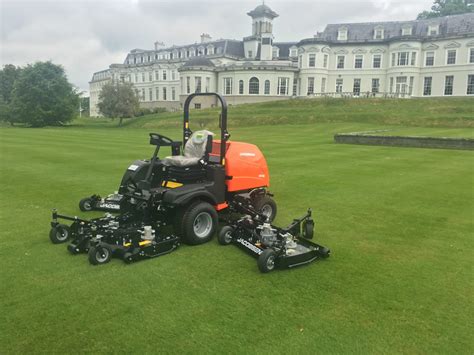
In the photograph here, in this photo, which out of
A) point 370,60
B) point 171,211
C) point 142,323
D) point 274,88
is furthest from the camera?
point 274,88

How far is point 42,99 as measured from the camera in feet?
222

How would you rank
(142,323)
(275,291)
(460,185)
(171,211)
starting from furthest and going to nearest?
(460,185) → (171,211) → (275,291) → (142,323)

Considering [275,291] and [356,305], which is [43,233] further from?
[356,305]

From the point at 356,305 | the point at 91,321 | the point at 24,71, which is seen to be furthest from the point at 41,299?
the point at 24,71

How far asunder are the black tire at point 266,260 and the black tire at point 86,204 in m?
4.63

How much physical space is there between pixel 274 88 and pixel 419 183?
63093 mm

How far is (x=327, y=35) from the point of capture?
70.4 meters

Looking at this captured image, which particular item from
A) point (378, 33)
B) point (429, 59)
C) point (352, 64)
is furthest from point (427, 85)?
point (352, 64)

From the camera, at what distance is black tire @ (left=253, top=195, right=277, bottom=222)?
7.52 meters

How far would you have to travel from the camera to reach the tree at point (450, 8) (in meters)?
88.2

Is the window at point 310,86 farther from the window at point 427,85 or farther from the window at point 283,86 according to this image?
the window at point 427,85

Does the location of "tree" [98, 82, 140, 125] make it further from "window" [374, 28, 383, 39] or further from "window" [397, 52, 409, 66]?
"window" [397, 52, 409, 66]

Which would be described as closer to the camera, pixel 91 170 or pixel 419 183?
pixel 419 183

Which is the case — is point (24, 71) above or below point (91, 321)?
above
